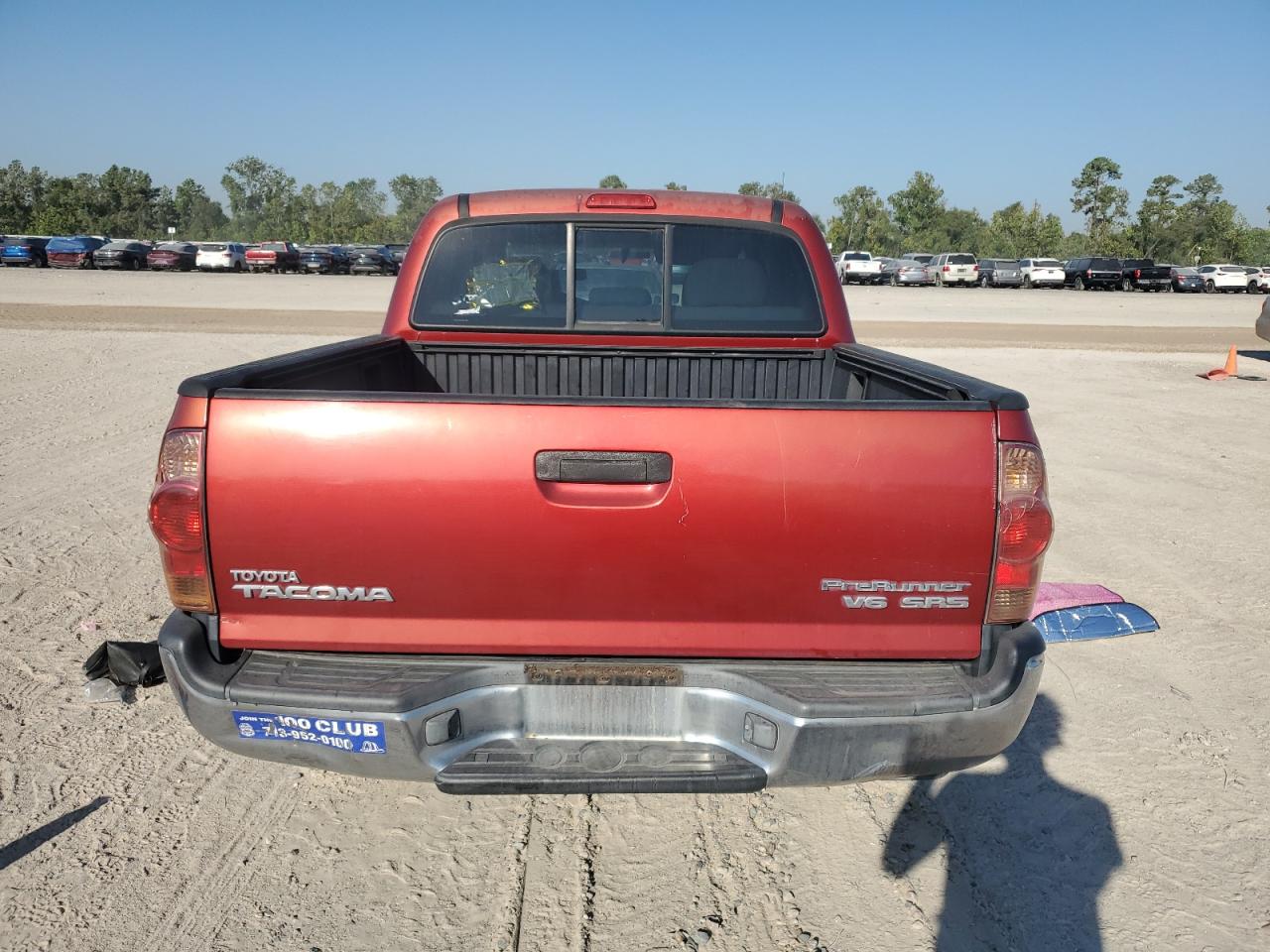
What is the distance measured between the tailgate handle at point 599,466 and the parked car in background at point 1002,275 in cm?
5239

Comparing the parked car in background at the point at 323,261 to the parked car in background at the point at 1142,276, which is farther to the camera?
the parked car in background at the point at 323,261

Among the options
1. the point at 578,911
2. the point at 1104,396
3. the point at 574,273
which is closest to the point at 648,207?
the point at 574,273

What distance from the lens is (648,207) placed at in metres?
4.14

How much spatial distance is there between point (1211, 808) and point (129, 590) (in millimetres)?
5184

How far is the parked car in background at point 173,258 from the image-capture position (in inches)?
1865

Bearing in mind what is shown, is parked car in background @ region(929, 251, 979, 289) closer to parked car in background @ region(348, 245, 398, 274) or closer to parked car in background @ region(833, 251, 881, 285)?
parked car in background @ region(833, 251, 881, 285)

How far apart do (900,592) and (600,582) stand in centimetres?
79

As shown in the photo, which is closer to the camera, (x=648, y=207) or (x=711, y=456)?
(x=711, y=456)

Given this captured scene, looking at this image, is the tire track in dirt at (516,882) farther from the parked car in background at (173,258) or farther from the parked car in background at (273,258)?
the parked car in background at (273,258)

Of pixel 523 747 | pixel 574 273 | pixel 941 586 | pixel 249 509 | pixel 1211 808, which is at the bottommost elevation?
pixel 1211 808

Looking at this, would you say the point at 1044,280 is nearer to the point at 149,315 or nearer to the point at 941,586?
the point at 149,315

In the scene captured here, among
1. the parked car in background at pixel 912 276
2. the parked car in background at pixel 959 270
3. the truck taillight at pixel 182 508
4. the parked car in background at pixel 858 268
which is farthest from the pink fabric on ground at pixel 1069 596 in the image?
the parked car in background at pixel 959 270

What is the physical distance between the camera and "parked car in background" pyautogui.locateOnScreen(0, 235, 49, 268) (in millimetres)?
46000

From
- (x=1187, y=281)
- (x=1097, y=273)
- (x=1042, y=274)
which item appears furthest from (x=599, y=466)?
(x=1187, y=281)
